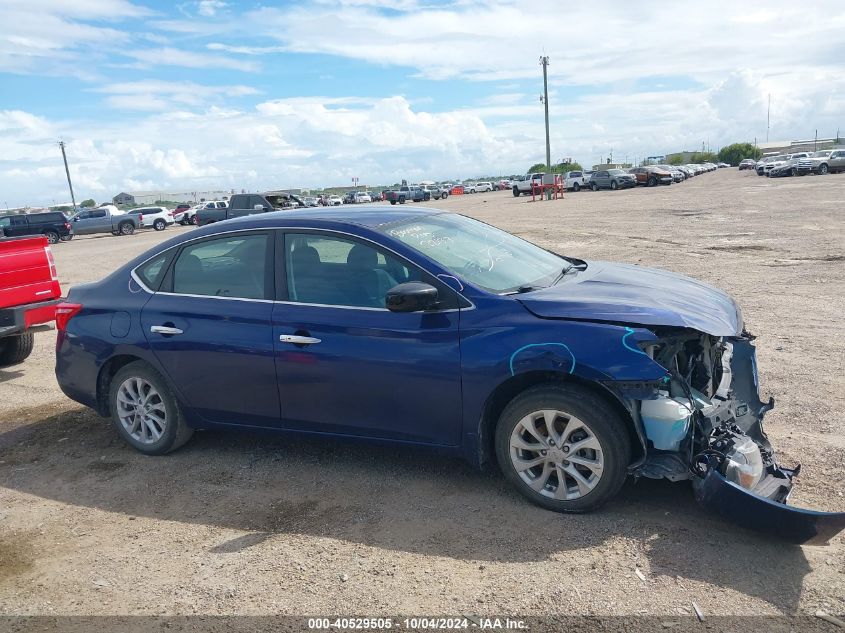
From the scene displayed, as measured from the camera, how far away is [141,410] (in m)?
5.19

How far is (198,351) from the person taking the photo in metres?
4.80

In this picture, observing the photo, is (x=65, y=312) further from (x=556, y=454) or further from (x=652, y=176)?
(x=652, y=176)

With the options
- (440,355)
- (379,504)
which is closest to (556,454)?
(440,355)

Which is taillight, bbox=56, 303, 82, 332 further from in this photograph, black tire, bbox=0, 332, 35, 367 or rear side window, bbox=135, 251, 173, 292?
black tire, bbox=0, 332, 35, 367

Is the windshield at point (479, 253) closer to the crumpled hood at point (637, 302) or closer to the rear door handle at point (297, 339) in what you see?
the crumpled hood at point (637, 302)

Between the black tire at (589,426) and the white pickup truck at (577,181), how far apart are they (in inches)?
2079

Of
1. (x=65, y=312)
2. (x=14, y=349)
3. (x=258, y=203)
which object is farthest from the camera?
(x=258, y=203)

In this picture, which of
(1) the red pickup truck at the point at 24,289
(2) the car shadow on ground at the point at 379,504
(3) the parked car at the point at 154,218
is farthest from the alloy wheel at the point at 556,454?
(3) the parked car at the point at 154,218

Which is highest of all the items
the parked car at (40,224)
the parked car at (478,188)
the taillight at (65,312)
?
the taillight at (65,312)

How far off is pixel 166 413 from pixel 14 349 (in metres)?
4.39

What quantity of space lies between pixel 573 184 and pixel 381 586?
5445 cm

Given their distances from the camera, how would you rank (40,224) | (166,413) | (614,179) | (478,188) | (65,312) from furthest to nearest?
(478,188), (614,179), (40,224), (65,312), (166,413)

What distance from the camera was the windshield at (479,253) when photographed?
14.3ft

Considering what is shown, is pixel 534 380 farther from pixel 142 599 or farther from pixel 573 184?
pixel 573 184
